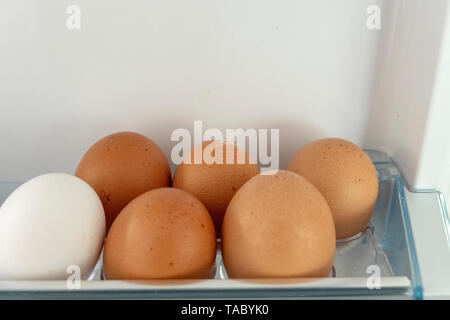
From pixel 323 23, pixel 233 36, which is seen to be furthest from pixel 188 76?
pixel 323 23

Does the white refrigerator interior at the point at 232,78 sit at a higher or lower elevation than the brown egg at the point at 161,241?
higher

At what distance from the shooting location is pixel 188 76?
2.36ft

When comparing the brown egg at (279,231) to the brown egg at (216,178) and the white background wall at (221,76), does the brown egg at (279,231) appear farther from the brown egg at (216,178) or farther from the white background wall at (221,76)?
the white background wall at (221,76)

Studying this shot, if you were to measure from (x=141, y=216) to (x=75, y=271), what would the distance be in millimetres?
99

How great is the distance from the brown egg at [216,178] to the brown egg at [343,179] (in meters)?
0.08

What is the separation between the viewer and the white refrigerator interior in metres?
0.67

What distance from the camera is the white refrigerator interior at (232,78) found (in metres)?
0.67

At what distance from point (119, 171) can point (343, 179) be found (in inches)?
11.1

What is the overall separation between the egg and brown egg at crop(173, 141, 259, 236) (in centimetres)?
13

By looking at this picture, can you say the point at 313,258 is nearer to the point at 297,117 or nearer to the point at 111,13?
the point at 297,117

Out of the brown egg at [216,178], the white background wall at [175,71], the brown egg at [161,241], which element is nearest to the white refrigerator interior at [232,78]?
the white background wall at [175,71]

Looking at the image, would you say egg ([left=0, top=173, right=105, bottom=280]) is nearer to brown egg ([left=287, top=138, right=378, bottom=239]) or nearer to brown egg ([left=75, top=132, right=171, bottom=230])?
brown egg ([left=75, top=132, right=171, bottom=230])

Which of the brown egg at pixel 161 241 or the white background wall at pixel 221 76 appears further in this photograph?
the white background wall at pixel 221 76
